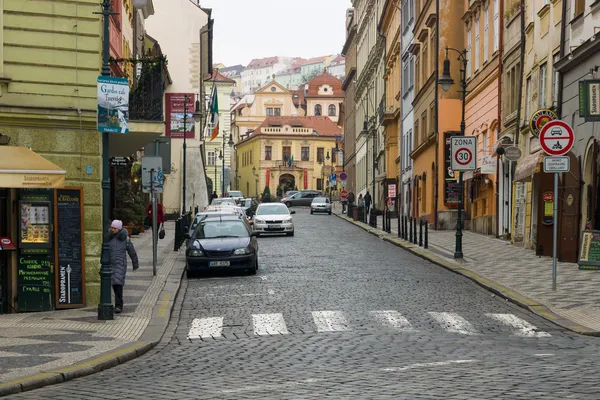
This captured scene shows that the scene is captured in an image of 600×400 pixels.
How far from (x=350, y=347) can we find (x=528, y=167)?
1733 centimetres

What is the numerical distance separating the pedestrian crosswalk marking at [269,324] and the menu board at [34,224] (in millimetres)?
3834

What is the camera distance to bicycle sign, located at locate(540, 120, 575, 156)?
20.1 m

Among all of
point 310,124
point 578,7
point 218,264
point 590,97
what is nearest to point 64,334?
point 218,264

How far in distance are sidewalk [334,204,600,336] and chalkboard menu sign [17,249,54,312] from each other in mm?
8164

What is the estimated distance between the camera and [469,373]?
11109 mm

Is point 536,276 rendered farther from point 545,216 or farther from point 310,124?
point 310,124

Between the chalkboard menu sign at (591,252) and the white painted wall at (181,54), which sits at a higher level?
the white painted wall at (181,54)

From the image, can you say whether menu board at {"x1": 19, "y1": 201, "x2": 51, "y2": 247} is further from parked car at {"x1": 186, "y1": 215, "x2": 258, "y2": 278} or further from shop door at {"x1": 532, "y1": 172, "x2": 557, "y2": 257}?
shop door at {"x1": 532, "y1": 172, "x2": 557, "y2": 257}

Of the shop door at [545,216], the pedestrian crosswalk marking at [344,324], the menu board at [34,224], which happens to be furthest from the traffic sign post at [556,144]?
the menu board at [34,224]

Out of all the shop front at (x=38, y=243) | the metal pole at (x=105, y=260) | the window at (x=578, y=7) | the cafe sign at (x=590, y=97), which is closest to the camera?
the metal pole at (x=105, y=260)

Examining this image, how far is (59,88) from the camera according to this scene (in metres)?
19.0

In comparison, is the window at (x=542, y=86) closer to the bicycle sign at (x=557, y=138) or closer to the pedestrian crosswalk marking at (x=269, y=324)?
the bicycle sign at (x=557, y=138)

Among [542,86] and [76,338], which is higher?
[542,86]

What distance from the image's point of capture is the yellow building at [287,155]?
142 meters
